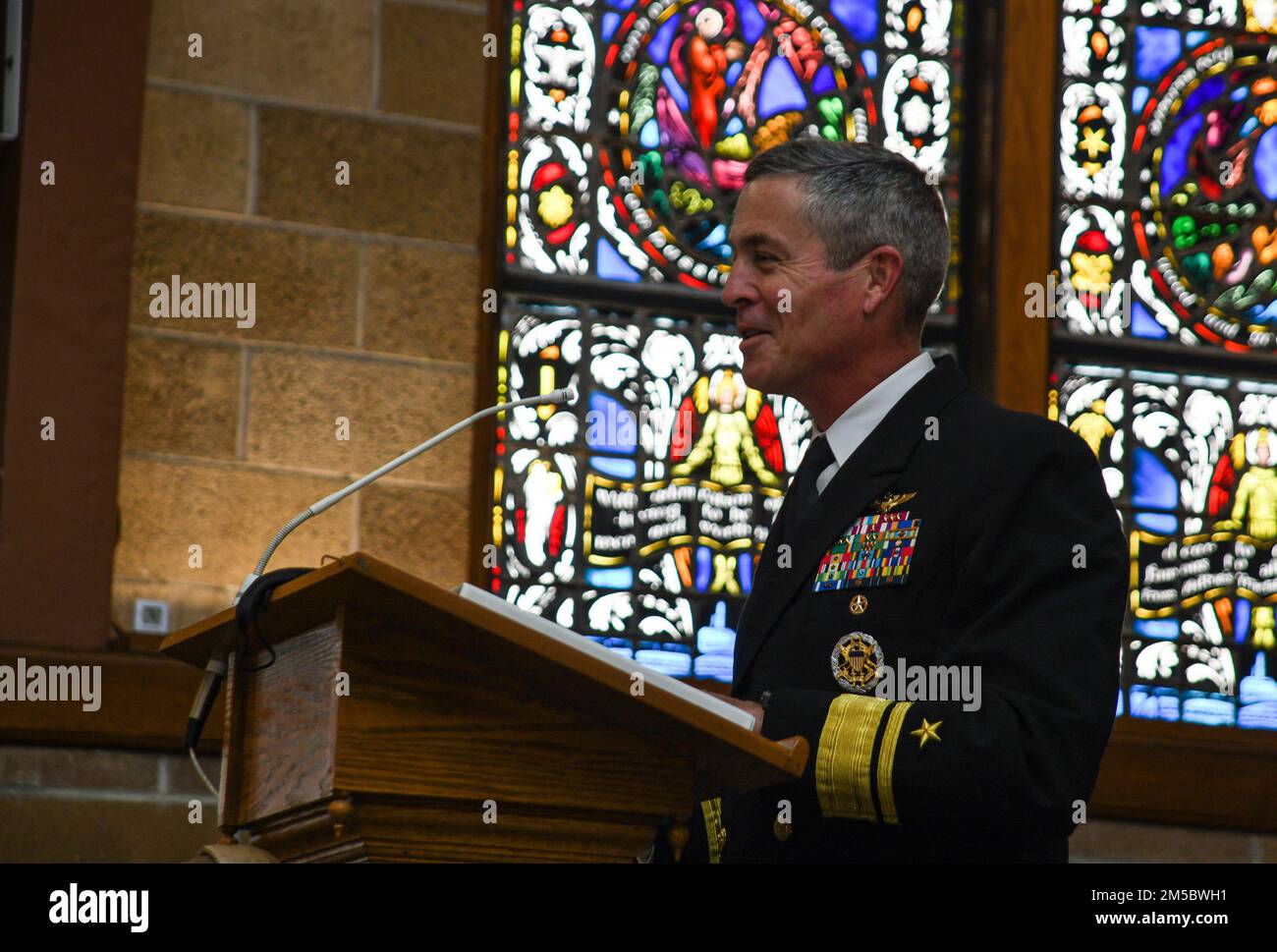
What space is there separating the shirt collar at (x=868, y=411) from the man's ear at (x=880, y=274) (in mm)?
95

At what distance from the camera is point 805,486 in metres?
2.91

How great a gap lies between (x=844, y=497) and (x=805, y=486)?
0.83 ft

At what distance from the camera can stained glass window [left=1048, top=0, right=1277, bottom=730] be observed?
17.7 feet

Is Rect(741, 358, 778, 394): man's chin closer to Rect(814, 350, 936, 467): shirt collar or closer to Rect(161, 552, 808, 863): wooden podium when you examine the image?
Rect(814, 350, 936, 467): shirt collar

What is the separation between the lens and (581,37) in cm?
540

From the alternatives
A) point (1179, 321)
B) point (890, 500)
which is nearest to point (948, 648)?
point (890, 500)

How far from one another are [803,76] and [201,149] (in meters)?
1.62

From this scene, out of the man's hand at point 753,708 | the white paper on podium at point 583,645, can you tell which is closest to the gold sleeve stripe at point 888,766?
the man's hand at point 753,708

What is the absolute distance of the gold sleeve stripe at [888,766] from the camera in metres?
2.26

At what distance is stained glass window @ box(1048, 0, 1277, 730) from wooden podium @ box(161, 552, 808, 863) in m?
3.40

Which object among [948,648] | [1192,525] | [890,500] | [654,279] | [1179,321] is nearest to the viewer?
[948,648]

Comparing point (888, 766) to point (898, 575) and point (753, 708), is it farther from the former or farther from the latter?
point (898, 575)

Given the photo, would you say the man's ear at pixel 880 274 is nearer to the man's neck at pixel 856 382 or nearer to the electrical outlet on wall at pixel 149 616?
the man's neck at pixel 856 382

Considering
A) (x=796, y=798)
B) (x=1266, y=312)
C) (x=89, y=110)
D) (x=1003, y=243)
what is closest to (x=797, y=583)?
(x=796, y=798)
